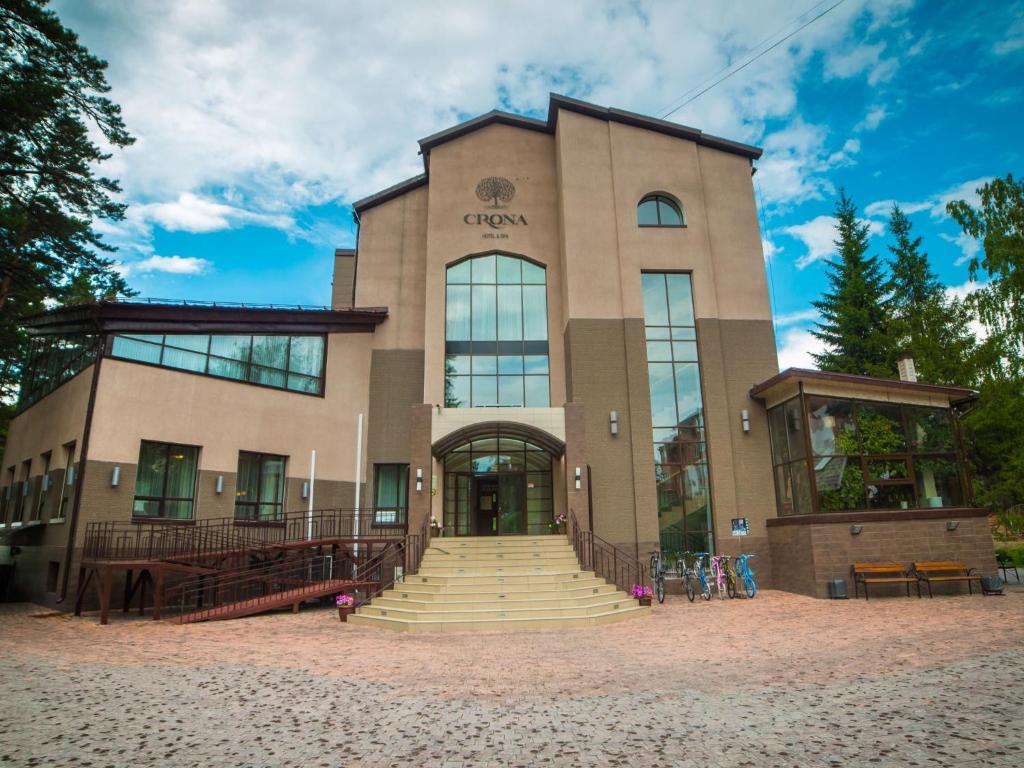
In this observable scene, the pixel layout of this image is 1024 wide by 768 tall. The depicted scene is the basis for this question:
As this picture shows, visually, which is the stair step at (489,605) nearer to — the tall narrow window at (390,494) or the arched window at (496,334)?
the tall narrow window at (390,494)

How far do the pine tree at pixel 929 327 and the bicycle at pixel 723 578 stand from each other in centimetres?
874

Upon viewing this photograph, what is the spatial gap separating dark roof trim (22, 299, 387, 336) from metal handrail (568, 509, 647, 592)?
985cm

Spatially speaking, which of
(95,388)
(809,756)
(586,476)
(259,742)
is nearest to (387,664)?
(259,742)

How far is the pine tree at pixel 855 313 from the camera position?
91.7ft

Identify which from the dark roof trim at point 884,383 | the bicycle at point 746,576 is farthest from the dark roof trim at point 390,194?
the bicycle at point 746,576

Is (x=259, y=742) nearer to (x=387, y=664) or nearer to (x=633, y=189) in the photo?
(x=387, y=664)

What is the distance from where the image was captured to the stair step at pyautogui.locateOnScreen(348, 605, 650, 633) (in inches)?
472

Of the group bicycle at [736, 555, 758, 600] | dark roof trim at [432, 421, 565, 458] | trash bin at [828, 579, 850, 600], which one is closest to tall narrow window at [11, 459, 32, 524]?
dark roof trim at [432, 421, 565, 458]

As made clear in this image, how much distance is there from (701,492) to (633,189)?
33.3 ft

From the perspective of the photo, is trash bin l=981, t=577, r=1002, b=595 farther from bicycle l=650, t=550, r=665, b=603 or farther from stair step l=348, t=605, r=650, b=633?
stair step l=348, t=605, r=650, b=633

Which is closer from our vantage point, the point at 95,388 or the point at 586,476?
the point at 95,388

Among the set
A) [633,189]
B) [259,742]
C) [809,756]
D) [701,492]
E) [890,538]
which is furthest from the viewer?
[633,189]

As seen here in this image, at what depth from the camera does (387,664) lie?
27.9 feet

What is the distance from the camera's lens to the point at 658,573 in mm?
16344
